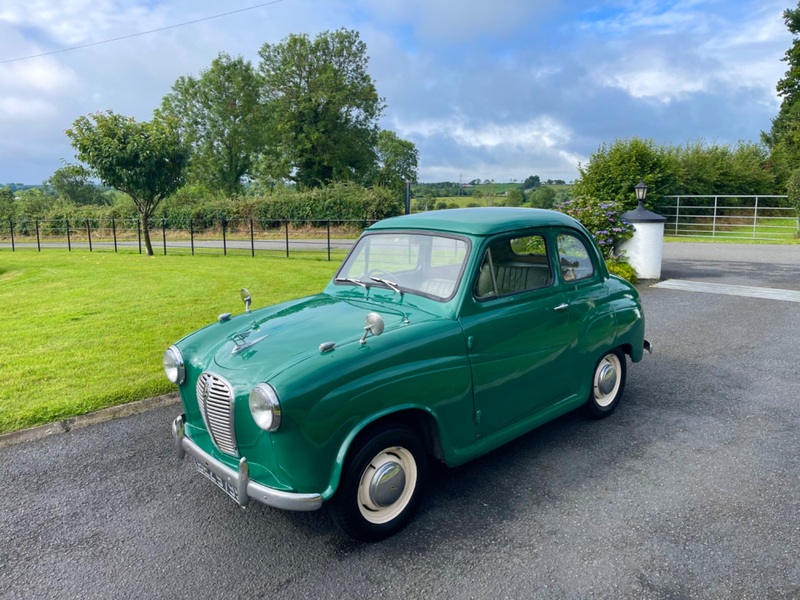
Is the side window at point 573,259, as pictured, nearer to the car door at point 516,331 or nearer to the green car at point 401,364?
the green car at point 401,364

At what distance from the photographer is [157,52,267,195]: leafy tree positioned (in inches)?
1699

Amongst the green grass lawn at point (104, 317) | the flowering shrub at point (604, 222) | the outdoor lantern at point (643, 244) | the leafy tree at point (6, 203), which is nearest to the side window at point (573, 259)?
the green grass lawn at point (104, 317)

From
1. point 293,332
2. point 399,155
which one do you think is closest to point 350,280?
point 293,332

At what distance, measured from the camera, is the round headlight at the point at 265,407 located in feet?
8.11

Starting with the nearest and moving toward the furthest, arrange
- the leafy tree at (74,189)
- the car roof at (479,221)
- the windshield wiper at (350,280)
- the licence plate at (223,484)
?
the licence plate at (223,484) → the car roof at (479,221) → the windshield wiper at (350,280) → the leafy tree at (74,189)

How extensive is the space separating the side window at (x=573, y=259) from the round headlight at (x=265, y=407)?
8.02 feet

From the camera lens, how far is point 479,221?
3648 mm

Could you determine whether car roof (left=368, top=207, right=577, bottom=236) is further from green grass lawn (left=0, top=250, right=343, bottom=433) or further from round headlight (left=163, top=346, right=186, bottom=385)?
green grass lawn (left=0, top=250, right=343, bottom=433)

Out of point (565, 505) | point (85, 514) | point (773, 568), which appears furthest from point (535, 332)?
point (85, 514)

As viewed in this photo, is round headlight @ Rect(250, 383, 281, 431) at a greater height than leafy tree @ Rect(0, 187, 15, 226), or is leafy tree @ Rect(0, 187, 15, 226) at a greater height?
leafy tree @ Rect(0, 187, 15, 226)

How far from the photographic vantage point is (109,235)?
1287 inches

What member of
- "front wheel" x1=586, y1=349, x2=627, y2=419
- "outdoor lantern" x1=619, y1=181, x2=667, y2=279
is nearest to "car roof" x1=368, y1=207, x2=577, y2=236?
"front wheel" x1=586, y1=349, x2=627, y2=419

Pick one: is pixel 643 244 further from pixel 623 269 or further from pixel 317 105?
pixel 317 105

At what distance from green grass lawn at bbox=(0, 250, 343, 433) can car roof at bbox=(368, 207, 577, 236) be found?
10.0 ft
